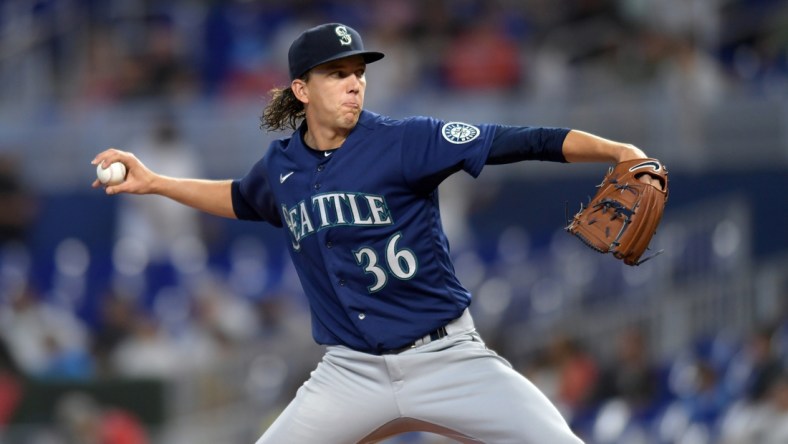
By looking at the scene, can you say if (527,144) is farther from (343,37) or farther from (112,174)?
(112,174)

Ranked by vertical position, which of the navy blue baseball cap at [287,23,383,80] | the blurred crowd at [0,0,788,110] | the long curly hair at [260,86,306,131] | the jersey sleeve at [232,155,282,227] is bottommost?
the jersey sleeve at [232,155,282,227]

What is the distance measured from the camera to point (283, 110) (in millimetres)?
5371

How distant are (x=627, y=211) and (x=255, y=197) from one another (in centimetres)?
144

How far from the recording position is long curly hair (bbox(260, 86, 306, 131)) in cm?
536

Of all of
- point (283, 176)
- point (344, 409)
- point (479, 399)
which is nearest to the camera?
point (479, 399)

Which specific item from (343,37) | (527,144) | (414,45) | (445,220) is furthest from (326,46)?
(414,45)

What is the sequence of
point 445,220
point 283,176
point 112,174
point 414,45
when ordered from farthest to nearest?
point 414,45 < point 445,220 < point 112,174 < point 283,176

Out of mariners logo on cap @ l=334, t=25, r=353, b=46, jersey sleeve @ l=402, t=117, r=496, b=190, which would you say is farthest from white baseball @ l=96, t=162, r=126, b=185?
jersey sleeve @ l=402, t=117, r=496, b=190

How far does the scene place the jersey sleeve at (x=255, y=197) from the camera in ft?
17.4

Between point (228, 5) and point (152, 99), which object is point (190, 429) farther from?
point (228, 5)

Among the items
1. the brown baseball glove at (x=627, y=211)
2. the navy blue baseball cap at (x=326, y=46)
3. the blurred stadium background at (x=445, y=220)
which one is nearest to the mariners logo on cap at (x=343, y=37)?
the navy blue baseball cap at (x=326, y=46)

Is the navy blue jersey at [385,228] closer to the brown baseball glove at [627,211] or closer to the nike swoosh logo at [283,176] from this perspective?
the nike swoosh logo at [283,176]

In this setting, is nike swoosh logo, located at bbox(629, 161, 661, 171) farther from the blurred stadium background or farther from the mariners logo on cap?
the blurred stadium background

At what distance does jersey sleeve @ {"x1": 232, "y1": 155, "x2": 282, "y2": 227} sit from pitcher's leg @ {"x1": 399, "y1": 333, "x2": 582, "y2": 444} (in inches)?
33.0
